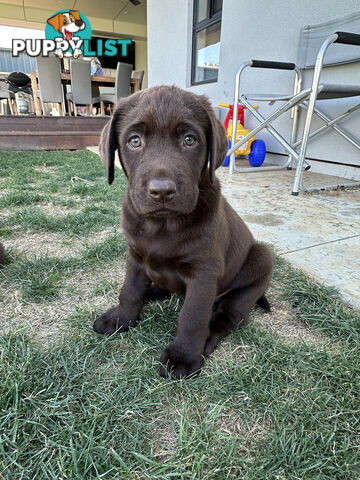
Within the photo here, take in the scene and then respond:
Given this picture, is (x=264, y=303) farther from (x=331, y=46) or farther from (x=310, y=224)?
(x=331, y=46)

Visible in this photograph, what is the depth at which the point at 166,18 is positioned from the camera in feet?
29.6

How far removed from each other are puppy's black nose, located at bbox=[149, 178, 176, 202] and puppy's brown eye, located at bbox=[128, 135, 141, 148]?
0.29 m

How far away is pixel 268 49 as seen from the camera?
236 inches

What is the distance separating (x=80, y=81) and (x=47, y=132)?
282 centimetres

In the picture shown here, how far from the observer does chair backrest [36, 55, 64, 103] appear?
390 inches

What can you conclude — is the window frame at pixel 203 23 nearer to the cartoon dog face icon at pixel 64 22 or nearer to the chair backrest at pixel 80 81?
the chair backrest at pixel 80 81

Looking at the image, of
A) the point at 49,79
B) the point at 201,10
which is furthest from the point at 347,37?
the point at 49,79

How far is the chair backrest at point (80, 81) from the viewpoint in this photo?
980cm

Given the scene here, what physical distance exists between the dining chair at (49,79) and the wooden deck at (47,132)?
253cm

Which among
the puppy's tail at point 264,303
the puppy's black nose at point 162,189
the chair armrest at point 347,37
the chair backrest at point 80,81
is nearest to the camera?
the puppy's black nose at point 162,189

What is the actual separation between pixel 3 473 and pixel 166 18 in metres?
10.5

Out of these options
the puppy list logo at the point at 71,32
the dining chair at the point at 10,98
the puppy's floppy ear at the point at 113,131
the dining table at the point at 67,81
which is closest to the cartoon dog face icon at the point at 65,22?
the puppy list logo at the point at 71,32

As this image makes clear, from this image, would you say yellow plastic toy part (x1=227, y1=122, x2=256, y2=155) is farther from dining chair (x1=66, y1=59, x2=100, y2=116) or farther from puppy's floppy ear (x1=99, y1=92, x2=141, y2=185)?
dining chair (x1=66, y1=59, x2=100, y2=116)

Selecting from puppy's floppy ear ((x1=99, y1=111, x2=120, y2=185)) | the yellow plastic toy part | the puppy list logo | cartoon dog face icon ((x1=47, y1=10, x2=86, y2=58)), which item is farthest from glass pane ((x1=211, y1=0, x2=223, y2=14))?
cartoon dog face icon ((x1=47, y1=10, x2=86, y2=58))
